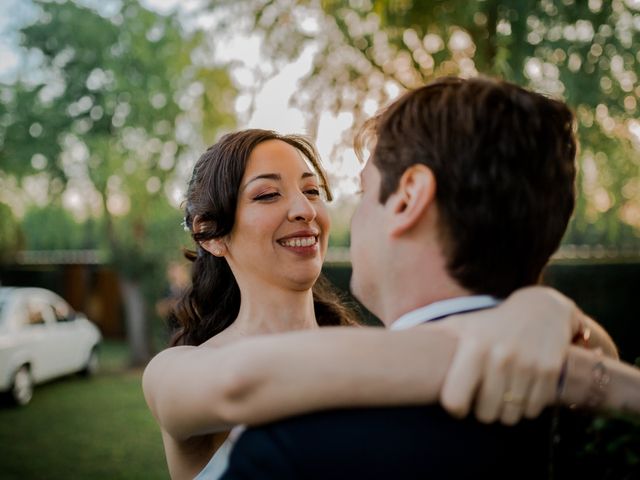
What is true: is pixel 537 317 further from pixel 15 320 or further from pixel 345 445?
pixel 15 320

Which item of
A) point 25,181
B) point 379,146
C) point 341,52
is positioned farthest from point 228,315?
point 25,181

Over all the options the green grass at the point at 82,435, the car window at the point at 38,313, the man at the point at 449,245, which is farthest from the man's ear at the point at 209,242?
the car window at the point at 38,313

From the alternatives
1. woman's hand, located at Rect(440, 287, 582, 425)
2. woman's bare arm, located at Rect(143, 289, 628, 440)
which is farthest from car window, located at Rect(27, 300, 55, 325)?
woman's hand, located at Rect(440, 287, 582, 425)

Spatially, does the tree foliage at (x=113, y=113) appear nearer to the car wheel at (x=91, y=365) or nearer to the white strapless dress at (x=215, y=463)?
the car wheel at (x=91, y=365)

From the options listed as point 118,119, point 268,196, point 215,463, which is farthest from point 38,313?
point 215,463

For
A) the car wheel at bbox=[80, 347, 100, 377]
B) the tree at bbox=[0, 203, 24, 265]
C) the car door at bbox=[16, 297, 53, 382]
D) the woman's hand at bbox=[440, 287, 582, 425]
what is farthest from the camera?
the tree at bbox=[0, 203, 24, 265]

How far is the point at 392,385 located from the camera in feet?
3.45

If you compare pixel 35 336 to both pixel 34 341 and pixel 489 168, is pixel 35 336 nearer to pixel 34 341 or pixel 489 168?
pixel 34 341

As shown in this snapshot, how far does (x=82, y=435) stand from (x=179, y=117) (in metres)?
6.62

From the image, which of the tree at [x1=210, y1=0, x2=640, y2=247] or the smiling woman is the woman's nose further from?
the tree at [x1=210, y1=0, x2=640, y2=247]

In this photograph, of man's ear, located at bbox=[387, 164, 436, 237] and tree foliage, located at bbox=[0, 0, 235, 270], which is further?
tree foliage, located at bbox=[0, 0, 235, 270]

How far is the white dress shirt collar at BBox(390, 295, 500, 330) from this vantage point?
1.24 metres

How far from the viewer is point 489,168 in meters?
1.21

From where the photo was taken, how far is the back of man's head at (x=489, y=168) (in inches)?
47.8
